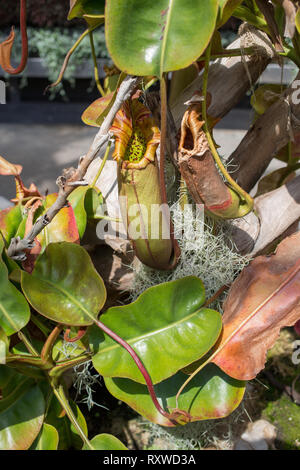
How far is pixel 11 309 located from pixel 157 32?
0.45m

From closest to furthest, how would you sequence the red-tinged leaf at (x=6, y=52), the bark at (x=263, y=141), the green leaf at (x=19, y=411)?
the red-tinged leaf at (x=6, y=52), the green leaf at (x=19, y=411), the bark at (x=263, y=141)

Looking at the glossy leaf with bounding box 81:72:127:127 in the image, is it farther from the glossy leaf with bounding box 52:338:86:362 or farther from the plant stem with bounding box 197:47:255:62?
the glossy leaf with bounding box 52:338:86:362

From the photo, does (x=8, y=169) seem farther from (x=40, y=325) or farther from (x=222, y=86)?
(x=222, y=86)

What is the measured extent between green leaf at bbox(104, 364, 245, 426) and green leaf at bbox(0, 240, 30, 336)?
6.4 inches

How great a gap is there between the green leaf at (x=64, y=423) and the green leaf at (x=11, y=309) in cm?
18

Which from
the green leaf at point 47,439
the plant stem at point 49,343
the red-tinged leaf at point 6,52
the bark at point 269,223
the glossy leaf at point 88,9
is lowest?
the green leaf at point 47,439

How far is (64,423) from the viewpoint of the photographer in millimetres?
767

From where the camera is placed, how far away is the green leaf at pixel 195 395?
66 cm

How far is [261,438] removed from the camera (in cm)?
95

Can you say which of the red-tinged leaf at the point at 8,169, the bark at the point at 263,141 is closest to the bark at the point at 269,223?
the bark at the point at 263,141

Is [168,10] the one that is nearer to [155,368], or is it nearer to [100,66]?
[155,368]

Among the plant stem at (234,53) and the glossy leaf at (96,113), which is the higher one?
the plant stem at (234,53)

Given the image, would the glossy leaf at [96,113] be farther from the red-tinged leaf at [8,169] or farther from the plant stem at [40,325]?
the plant stem at [40,325]

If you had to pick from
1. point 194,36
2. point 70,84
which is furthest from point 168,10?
point 70,84
